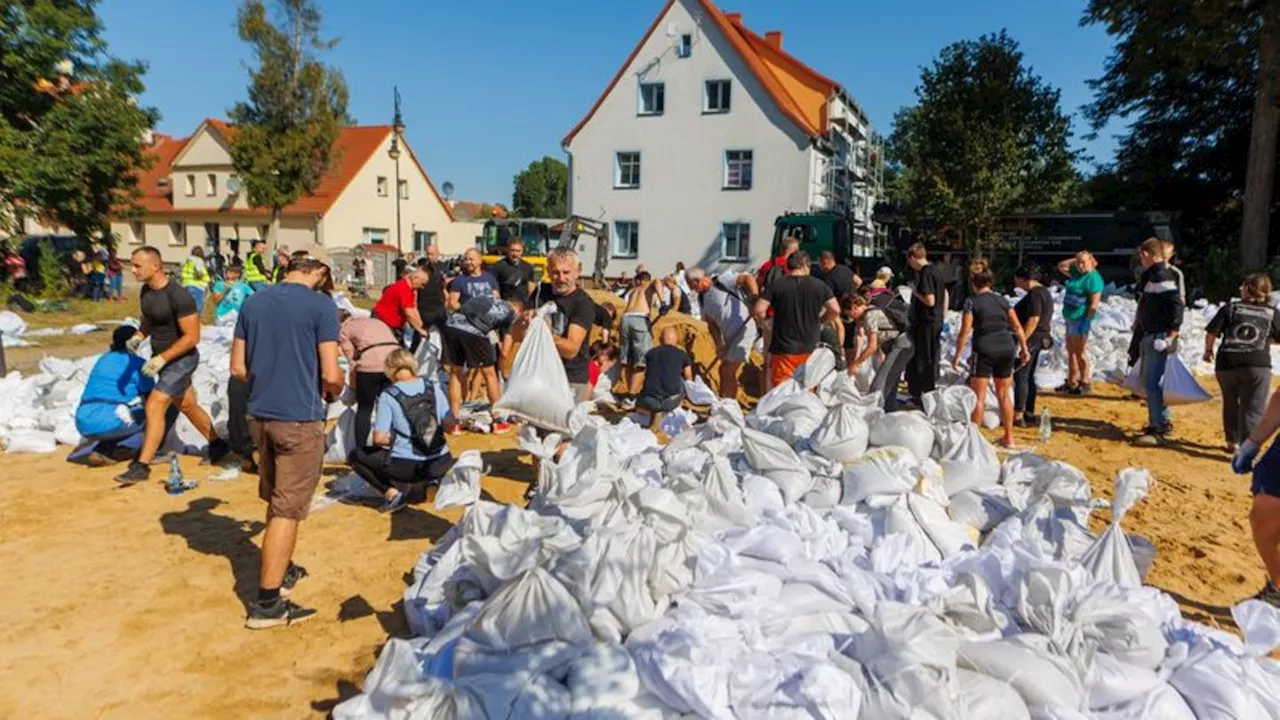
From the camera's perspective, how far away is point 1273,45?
52.5 ft

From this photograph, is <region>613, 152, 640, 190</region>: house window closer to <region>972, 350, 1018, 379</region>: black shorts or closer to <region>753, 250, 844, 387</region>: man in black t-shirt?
<region>753, 250, 844, 387</region>: man in black t-shirt

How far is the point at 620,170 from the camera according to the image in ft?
85.4

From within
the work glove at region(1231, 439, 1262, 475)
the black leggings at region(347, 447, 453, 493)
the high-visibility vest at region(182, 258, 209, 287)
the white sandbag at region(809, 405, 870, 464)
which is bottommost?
the black leggings at region(347, 447, 453, 493)

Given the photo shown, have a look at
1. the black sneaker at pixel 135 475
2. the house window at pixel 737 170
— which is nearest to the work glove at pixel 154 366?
the black sneaker at pixel 135 475

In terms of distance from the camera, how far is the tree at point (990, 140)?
1875 cm

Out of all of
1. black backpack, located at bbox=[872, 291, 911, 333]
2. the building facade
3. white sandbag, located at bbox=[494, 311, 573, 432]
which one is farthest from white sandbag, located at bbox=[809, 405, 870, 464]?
the building facade

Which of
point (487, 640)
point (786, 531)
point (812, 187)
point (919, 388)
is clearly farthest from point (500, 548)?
point (812, 187)

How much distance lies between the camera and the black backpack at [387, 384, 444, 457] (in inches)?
181

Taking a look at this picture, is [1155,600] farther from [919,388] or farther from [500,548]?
[919,388]

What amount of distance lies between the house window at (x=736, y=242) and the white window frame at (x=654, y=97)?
15.0 ft

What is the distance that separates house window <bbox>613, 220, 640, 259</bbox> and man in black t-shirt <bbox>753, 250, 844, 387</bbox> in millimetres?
19913

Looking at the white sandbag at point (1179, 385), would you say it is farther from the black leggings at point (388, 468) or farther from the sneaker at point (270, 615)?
the sneaker at point (270, 615)

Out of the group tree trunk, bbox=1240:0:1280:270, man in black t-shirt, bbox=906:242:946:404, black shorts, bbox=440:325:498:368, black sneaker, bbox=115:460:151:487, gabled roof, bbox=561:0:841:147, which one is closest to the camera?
black sneaker, bbox=115:460:151:487

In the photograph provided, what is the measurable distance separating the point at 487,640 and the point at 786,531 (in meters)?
1.44
